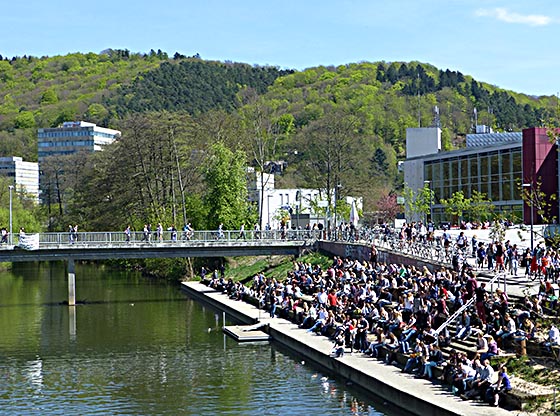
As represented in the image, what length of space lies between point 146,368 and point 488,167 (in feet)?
121

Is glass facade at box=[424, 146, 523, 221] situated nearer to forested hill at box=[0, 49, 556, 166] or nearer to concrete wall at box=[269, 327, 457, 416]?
concrete wall at box=[269, 327, 457, 416]

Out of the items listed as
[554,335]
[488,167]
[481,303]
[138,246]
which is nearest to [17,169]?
[138,246]

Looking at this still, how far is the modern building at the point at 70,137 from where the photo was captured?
186250 millimetres

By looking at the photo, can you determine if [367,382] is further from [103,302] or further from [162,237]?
[162,237]

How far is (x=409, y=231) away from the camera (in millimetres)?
46438

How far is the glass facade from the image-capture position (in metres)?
59.1

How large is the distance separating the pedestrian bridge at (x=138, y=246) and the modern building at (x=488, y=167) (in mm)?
13303

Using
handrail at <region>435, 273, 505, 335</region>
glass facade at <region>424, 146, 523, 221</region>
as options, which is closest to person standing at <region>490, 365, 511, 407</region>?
handrail at <region>435, 273, 505, 335</region>

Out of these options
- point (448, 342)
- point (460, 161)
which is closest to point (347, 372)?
point (448, 342)

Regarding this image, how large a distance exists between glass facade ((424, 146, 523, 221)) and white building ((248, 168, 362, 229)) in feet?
24.2

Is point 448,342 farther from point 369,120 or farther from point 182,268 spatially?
point 369,120

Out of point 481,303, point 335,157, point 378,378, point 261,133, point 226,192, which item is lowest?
point 378,378

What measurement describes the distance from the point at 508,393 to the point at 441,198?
47.8 meters

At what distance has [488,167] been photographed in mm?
62188
